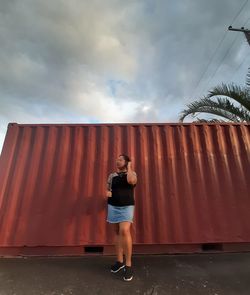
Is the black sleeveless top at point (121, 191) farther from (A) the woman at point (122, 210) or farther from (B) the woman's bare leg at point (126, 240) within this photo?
(B) the woman's bare leg at point (126, 240)

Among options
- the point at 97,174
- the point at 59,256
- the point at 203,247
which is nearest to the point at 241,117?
the point at 203,247

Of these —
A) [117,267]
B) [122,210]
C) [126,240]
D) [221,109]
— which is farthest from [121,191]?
[221,109]

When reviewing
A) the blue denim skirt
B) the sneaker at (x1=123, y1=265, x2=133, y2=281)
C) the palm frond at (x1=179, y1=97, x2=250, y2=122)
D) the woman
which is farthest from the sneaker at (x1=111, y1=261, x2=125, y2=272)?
the palm frond at (x1=179, y1=97, x2=250, y2=122)

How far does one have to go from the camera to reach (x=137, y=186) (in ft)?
15.5

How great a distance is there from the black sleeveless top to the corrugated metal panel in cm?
91

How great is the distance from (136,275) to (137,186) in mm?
1575

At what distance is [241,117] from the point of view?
8258mm

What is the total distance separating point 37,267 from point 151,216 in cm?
200

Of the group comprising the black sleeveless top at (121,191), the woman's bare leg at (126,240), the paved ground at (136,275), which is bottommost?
the paved ground at (136,275)

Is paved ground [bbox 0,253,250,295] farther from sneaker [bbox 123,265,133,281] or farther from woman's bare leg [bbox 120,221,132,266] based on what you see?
woman's bare leg [bbox 120,221,132,266]

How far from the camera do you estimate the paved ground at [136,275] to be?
3.17m

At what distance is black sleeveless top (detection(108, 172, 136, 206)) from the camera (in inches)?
144

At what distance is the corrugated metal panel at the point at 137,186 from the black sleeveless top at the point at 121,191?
0.91m

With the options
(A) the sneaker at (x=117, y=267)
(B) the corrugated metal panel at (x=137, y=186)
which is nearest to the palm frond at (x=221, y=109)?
(B) the corrugated metal panel at (x=137, y=186)
